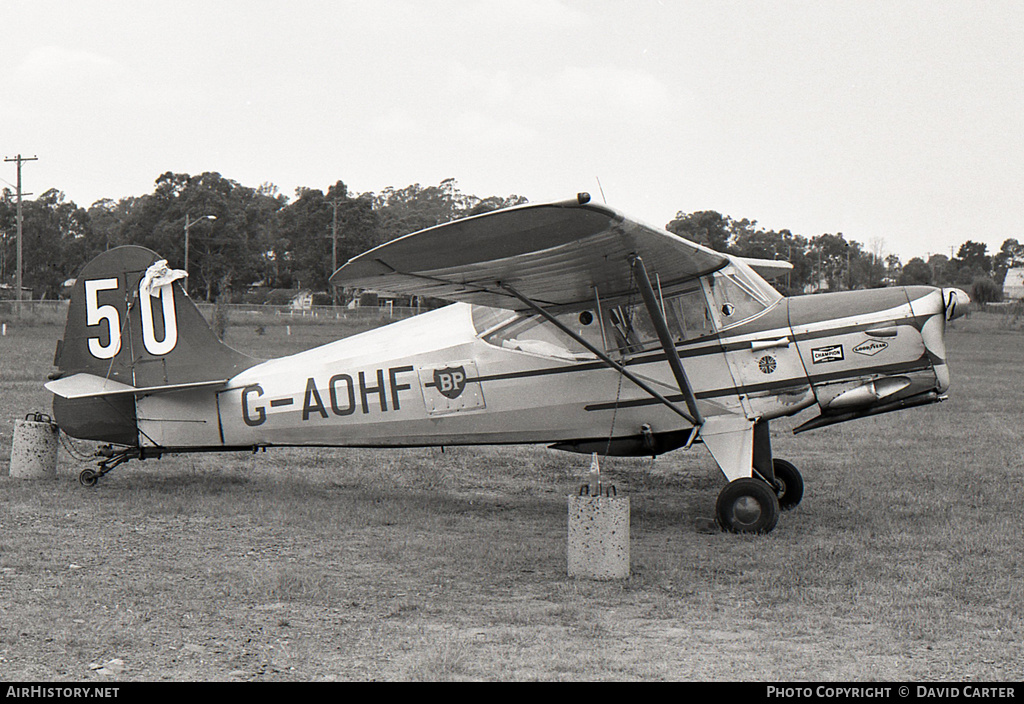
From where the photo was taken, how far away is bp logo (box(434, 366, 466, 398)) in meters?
8.29

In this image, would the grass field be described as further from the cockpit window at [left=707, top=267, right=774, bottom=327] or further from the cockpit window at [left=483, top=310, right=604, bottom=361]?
the cockpit window at [left=707, top=267, right=774, bottom=327]

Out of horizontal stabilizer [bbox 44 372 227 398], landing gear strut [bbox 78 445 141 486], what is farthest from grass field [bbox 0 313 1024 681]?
horizontal stabilizer [bbox 44 372 227 398]

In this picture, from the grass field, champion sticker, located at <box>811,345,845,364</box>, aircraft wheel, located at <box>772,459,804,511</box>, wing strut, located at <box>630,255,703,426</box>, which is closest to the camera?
the grass field

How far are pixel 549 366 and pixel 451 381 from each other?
3.02ft

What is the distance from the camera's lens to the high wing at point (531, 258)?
555 cm

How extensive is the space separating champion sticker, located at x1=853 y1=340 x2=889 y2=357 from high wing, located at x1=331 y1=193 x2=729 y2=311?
1.33m

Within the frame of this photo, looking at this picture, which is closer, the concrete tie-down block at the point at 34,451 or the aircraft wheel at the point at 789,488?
the aircraft wheel at the point at 789,488

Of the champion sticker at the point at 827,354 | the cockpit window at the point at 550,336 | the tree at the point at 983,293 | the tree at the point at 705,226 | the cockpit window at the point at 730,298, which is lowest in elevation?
the champion sticker at the point at 827,354

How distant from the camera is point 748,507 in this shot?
742 cm

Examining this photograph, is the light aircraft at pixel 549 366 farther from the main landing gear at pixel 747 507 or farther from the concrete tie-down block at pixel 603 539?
the concrete tie-down block at pixel 603 539

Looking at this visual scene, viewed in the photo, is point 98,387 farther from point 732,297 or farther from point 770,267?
point 770,267

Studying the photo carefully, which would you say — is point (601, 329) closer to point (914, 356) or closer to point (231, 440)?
point (914, 356)

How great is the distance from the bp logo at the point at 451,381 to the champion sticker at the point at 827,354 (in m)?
3.09

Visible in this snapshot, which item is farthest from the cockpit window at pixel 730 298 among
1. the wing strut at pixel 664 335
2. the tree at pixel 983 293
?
the tree at pixel 983 293
